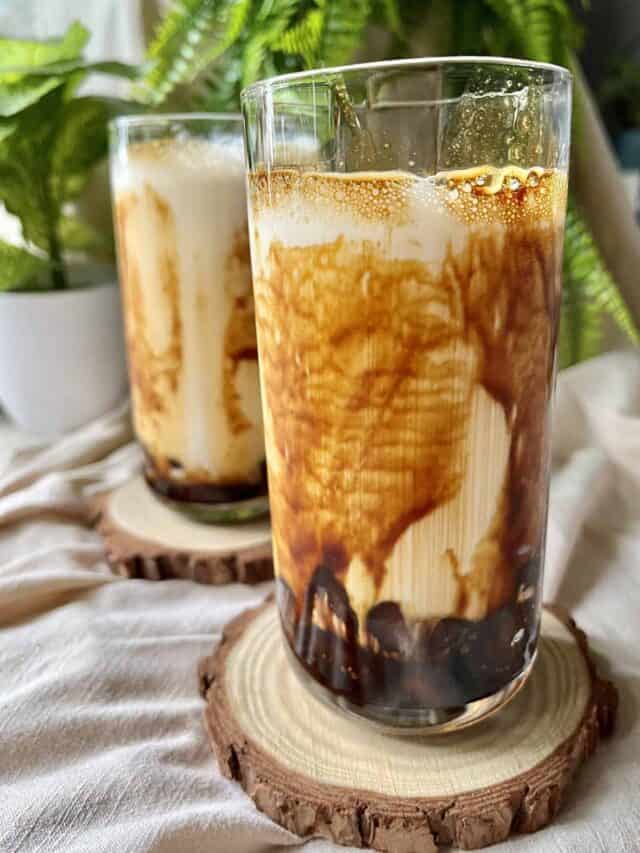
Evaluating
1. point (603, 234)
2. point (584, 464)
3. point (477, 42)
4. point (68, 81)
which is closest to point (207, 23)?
point (68, 81)

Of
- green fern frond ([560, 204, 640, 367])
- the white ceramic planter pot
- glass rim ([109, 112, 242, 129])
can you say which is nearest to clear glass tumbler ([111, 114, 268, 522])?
glass rim ([109, 112, 242, 129])

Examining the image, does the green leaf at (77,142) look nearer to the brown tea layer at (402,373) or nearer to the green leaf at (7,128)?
the green leaf at (7,128)

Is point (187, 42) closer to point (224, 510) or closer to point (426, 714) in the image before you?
point (224, 510)

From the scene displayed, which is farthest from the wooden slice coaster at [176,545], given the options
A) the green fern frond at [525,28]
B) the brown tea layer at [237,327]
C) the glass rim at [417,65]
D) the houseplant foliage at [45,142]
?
the green fern frond at [525,28]

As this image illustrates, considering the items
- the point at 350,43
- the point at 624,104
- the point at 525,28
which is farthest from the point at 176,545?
the point at 624,104

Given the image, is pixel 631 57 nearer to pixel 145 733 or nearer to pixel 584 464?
pixel 584 464
